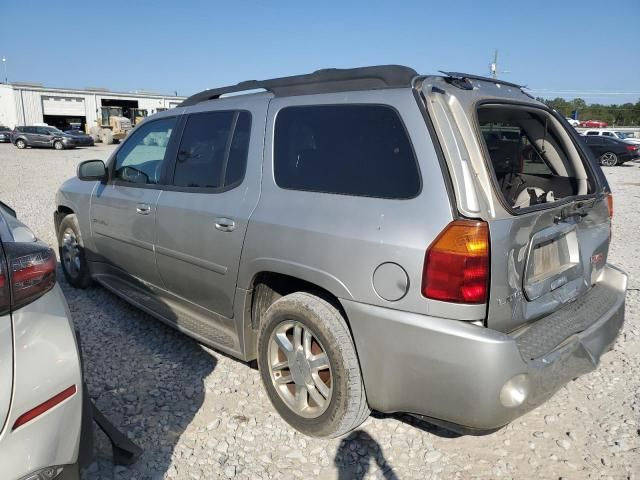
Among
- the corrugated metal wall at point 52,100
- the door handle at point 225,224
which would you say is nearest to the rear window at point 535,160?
the door handle at point 225,224

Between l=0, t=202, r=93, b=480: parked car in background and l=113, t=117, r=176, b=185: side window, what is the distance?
1.93 metres

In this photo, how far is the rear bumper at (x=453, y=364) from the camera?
2.01 metres

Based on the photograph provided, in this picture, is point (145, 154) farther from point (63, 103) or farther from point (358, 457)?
point (63, 103)

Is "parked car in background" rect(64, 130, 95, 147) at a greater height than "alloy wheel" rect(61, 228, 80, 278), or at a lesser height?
lesser

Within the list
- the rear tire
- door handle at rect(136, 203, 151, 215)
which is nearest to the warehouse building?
the rear tire

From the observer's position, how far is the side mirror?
4.09 m

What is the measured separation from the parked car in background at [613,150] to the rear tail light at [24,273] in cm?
2616

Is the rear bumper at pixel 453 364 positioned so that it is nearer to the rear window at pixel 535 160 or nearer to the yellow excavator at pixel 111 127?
the rear window at pixel 535 160

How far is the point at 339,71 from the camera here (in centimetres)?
267

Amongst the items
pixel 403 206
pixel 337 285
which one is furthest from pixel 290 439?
pixel 403 206

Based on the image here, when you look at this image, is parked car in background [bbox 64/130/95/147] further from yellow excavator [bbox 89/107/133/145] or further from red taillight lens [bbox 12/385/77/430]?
red taillight lens [bbox 12/385/77/430]

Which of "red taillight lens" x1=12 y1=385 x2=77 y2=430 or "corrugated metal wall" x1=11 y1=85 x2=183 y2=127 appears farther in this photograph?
"corrugated metal wall" x1=11 y1=85 x2=183 y2=127

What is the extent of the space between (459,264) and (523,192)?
5.16 feet

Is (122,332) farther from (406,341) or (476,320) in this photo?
(476,320)
